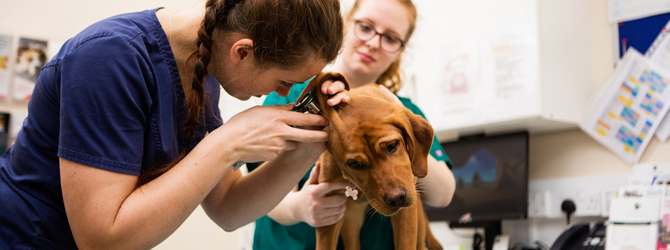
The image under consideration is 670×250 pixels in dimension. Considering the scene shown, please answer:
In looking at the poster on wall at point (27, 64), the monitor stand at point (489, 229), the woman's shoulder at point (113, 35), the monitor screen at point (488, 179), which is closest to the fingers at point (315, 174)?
the woman's shoulder at point (113, 35)

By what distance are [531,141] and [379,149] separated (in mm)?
1977

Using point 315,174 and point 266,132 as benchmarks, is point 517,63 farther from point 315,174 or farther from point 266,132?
point 266,132

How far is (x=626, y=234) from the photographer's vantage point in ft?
6.73

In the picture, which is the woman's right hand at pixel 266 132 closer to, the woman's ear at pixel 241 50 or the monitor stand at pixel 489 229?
the woman's ear at pixel 241 50

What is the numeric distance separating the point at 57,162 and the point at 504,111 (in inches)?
80.4

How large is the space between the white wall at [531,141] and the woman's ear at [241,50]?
1.23 meters

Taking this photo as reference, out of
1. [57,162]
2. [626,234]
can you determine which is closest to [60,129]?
[57,162]

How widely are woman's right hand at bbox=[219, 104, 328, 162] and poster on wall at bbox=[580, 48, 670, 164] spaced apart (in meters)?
1.89

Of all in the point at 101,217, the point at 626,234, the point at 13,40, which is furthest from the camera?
the point at 13,40

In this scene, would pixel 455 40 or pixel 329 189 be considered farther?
pixel 455 40

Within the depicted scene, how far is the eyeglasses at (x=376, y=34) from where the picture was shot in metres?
1.61

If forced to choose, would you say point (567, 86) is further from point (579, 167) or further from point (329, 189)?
point (329, 189)

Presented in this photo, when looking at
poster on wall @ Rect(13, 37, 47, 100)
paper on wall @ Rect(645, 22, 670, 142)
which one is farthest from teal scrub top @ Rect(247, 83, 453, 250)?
poster on wall @ Rect(13, 37, 47, 100)

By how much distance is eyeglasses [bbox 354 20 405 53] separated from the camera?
161 cm
